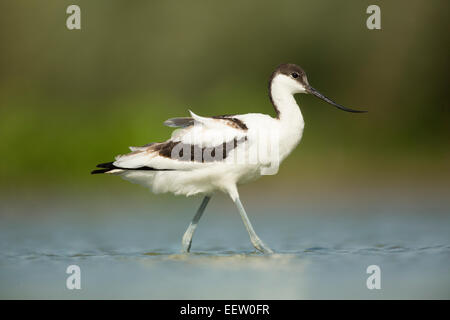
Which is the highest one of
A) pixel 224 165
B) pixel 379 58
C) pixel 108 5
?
pixel 108 5

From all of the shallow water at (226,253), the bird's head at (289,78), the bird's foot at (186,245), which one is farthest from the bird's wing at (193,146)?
the shallow water at (226,253)

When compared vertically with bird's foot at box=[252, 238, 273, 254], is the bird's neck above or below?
above

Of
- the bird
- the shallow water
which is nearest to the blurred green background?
the shallow water

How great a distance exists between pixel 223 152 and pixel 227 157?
0.23ft

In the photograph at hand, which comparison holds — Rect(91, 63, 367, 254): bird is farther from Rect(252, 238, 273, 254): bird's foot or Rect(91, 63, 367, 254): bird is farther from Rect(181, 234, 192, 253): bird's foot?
Rect(181, 234, 192, 253): bird's foot

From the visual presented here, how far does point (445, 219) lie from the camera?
1155 cm

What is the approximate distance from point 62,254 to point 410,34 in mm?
10071

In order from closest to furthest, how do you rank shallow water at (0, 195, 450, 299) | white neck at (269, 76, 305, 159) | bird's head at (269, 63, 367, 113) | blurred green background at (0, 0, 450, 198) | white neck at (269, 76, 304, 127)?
shallow water at (0, 195, 450, 299) → white neck at (269, 76, 305, 159) → white neck at (269, 76, 304, 127) → bird's head at (269, 63, 367, 113) → blurred green background at (0, 0, 450, 198)

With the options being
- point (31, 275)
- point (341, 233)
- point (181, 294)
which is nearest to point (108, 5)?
point (341, 233)

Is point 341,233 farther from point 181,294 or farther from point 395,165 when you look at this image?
point 395,165

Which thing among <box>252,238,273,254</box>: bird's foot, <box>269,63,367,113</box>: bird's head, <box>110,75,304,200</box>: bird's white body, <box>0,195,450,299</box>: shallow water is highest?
<box>269,63,367,113</box>: bird's head

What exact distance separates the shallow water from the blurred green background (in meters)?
2.81

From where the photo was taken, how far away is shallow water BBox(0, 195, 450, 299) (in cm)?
755

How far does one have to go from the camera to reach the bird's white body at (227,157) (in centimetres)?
901
